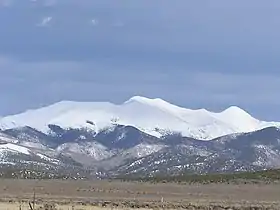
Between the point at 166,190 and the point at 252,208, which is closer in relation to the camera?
the point at 252,208

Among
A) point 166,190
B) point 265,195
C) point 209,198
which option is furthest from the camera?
point 166,190

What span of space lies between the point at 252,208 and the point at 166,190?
38.0 m

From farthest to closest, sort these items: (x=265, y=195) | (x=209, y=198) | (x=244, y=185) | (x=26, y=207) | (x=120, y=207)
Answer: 1. (x=244, y=185)
2. (x=265, y=195)
3. (x=209, y=198)
4. (x=120, y=207)
5. (x=26, y=207)

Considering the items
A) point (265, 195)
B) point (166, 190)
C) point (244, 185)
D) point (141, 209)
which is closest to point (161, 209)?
point (141, 209)

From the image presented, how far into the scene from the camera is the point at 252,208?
2992 inches

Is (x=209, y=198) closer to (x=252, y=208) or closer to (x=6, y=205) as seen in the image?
(x=252, y=208)

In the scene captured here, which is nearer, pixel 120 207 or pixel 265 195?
pixel 120 207

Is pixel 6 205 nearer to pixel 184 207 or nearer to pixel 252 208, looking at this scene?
pixel 184 207

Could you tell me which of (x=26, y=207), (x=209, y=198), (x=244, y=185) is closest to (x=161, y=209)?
(x=26, y=207)

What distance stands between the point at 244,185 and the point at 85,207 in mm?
54355

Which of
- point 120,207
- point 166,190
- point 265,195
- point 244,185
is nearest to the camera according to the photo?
point 120,207

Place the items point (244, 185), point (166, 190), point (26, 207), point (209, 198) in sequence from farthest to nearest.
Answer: point (244, 185), point (166, 190), point (209, 198), point (26, 207)

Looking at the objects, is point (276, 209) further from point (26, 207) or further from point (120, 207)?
point (26, 207)

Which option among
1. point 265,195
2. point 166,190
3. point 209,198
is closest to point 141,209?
point 209,198
